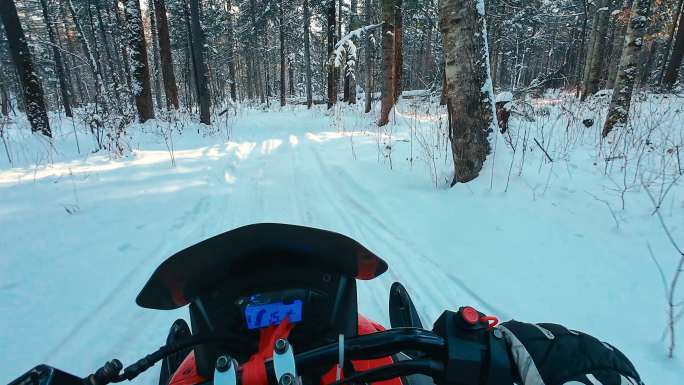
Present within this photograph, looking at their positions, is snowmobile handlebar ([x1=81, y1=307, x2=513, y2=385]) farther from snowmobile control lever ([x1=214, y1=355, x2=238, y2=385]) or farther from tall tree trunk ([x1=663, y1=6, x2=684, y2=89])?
tall tree trunk ([x1=663, y1=6, x2=684, y2=89])

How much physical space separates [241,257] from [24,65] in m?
10.7

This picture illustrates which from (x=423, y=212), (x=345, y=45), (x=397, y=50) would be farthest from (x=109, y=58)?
(x=423, y=212)

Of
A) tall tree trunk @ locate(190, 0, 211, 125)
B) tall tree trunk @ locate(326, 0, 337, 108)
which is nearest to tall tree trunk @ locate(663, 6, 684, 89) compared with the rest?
tall tree trunk @ locate(326, 0, 337, 108)

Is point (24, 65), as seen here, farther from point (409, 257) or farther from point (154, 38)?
point (154, 38)

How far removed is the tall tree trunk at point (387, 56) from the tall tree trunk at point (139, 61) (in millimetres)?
7517

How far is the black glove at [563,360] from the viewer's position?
955 mm

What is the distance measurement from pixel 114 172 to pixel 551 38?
39.6 metres

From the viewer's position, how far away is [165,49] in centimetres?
1426

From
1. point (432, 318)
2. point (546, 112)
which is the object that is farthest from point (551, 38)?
point (432, 318)

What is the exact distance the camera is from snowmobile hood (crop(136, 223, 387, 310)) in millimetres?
1131

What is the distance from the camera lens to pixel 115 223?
4137 mm

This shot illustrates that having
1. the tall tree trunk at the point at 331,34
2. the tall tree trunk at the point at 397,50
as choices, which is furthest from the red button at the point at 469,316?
the tall tree trunk at the point at 331,34

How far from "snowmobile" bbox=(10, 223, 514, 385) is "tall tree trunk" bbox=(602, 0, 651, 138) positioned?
23.8 feet

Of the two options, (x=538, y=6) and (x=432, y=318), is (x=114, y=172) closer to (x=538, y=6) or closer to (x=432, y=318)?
(x=432, y=318)
